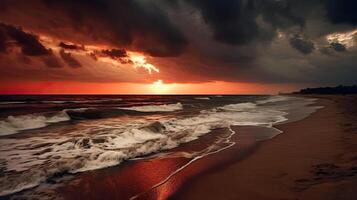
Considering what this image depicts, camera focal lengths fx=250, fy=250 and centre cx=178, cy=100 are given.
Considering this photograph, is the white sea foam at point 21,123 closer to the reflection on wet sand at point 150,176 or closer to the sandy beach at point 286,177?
the reflection on wet sand at point 150,176

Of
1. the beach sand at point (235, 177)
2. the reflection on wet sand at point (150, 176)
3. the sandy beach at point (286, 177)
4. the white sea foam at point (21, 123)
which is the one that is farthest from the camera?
the white sea foam at point (21, 123)

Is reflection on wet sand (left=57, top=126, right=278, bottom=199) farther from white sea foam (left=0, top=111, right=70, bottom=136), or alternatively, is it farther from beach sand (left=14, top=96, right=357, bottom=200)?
white sea foam (left=0, top=111, right=70, bottom=136)

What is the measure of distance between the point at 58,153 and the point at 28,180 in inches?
105

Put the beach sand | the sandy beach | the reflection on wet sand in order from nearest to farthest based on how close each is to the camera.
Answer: the sandy beach → the beach sand → the reflection on wet sand

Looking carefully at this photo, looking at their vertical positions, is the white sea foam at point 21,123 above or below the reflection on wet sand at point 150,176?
below

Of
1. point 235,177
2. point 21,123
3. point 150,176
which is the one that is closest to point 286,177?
point 235,177

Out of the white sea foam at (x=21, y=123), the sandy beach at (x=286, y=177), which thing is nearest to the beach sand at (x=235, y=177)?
the sandy beach at (x=286, y=177)

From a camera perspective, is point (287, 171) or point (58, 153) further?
point (58, 153)

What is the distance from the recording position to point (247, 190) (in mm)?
5297

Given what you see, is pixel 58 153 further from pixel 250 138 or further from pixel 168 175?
pixel 250 138

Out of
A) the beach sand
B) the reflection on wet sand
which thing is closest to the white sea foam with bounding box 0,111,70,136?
the reflection on wet sand

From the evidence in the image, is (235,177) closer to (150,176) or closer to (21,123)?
(150,176)

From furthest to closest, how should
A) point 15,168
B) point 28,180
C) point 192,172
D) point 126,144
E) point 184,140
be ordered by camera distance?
point 184,140 → point 126,144 → point 15,168 → point 192,172 → point 28,180

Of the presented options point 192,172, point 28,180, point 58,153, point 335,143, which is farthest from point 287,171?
point 58,153
